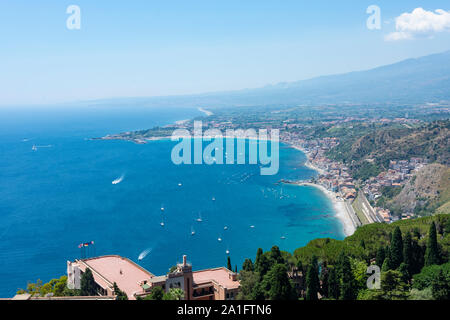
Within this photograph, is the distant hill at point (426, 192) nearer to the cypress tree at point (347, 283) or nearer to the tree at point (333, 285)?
the cypress tree at point (347, 283)

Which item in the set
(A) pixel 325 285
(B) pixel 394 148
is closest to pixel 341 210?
(B) pixel 394 148

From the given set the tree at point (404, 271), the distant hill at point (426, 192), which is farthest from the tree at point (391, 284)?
the distant hill at point (426, 192)

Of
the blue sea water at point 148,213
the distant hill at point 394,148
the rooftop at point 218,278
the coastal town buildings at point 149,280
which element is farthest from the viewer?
the distant hill at point 394,148

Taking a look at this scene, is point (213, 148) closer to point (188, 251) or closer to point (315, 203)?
point (315, 203)

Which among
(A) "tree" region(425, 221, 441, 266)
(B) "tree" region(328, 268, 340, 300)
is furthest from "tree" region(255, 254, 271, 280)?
(A) "tree" region(425, 221, 441, 266)

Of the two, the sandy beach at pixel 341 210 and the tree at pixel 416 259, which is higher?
the tree at pixel 416 259

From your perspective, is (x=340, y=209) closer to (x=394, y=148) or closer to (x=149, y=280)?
(x=394, y=148)
